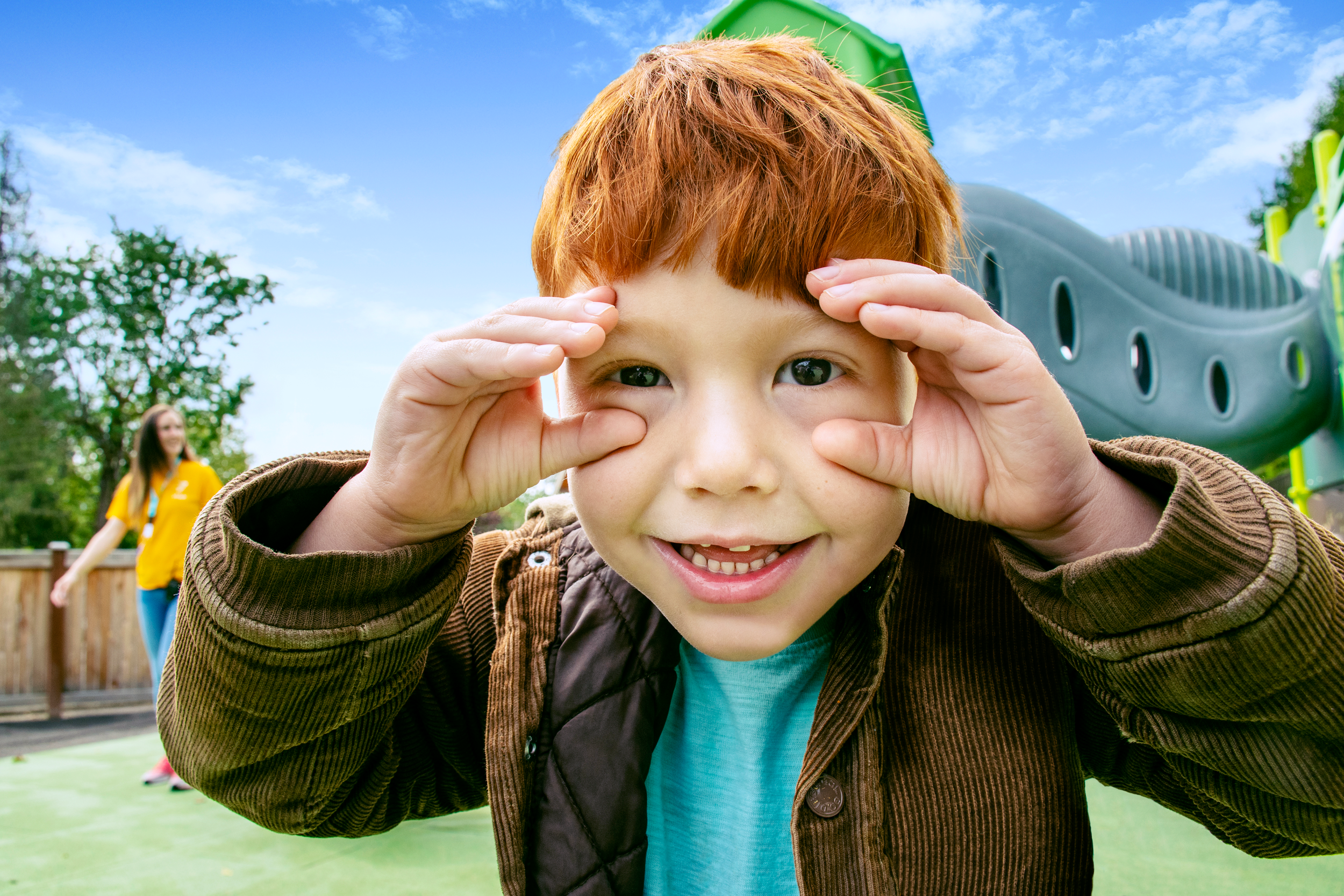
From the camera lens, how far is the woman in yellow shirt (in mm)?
3893

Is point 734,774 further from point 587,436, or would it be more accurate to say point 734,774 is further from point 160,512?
point 160,512

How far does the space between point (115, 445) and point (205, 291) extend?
3734 mm

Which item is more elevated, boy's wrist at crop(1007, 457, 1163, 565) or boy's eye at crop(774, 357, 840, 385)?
boy's eye at crop(774, 357, 840, 385)

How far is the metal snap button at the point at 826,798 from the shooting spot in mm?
1040

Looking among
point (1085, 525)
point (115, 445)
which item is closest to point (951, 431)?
point (1085, 525)

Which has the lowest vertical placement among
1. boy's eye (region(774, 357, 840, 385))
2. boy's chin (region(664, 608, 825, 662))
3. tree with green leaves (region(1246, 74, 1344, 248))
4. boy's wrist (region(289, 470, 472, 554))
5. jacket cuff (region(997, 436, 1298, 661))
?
boy's chin (region(664, 608, 825, 662))

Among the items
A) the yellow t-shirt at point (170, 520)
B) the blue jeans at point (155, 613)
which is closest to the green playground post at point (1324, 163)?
the yellow t-shirt at point (170, 520)

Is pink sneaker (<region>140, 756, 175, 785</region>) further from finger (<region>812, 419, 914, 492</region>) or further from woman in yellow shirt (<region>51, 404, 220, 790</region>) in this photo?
finger (<region>812, 419, 914, 492</region>)

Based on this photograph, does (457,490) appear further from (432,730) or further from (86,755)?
(86,755)

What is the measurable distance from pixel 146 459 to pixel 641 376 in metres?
4.00

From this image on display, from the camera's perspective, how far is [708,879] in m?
1.18

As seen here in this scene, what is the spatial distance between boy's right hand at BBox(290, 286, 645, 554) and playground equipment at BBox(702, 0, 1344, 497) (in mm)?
3070

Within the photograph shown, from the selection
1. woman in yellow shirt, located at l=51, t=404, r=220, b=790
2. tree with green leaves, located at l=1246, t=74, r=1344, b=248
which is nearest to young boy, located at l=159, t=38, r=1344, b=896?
woman in yellow shirt, located at l=51, t=404, r=220, b=790

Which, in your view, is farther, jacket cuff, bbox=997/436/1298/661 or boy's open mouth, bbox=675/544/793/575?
boy's open mouth, bbox=675/544/793/575
